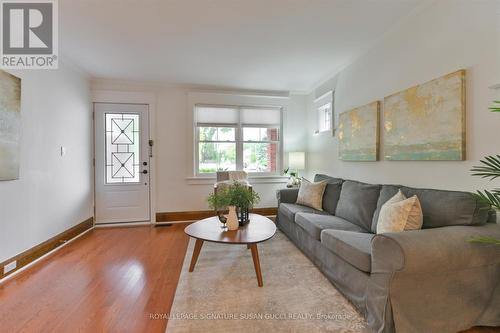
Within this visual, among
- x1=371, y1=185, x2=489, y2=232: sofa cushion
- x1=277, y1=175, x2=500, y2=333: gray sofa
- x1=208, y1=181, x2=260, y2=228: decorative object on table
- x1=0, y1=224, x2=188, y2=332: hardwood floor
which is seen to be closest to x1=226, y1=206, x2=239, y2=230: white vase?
x1=208, y1=181, x2=260, y2=228: decorative object on table

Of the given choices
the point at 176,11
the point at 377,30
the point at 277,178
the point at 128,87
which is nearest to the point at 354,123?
the point at 377,30

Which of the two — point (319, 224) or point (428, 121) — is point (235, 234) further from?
point (428, 121)

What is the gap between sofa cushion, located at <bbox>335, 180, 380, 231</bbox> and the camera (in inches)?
92.2

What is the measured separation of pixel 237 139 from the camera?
4367 mm

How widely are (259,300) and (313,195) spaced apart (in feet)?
5.54

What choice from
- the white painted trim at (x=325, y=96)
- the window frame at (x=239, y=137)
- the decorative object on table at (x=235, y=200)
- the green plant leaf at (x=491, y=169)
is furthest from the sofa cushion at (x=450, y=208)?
the window frame at (x=239, y=137)

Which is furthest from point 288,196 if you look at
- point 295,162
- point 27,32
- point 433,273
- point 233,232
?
point 27,32

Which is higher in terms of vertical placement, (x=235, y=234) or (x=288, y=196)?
(x=288, y=196)

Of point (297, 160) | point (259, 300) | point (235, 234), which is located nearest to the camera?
point (259, 300)

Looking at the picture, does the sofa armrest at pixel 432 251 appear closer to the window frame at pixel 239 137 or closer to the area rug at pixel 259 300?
the area rug at pixel 259 300

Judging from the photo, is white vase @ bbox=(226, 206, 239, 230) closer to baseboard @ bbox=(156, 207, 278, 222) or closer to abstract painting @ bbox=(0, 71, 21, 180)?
baseboard @ bbox=(156, 207, 278, 222)

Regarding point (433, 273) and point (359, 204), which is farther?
point (359, 204)

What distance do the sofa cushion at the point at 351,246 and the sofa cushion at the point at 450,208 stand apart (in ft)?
1.63

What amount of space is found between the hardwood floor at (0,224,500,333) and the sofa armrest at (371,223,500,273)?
22.1 inches
